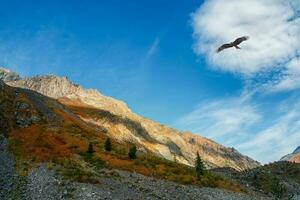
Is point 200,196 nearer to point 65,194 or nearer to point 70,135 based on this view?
point 65,194

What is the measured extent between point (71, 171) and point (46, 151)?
492 inches

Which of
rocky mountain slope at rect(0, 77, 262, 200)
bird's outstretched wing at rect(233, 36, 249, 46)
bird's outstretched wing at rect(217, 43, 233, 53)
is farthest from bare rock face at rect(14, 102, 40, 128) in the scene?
bird's outstretched wing at rect(233, 36, 249, 46)

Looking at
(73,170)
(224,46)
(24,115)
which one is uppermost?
(24,115)

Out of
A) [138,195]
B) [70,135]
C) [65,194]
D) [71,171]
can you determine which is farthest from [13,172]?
[70,135]

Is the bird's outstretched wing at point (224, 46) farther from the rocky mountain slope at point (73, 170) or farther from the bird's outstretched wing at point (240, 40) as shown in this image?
the rocky mountain slope at point (73, 170)

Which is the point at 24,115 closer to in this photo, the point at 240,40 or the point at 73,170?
the point at 73,170

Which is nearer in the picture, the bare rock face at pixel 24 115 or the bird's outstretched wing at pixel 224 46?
the bird's outstretched wing at pixel 224 46

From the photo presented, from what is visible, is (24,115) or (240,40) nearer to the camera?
(240,40)

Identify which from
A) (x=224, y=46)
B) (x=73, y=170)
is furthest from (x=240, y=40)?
(x=73, y=170)

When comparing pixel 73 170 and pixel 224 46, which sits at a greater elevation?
pixel 224 46

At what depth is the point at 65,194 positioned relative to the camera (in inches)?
2362

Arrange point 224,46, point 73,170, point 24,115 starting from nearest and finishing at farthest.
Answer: point 224,46
point 73,170
point 24,115

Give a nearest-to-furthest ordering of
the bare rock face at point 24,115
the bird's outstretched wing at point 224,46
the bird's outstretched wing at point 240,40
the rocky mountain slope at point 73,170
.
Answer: the bird's outstretched wing at point 240,40 < the bird's outstretched wing at point 224,46 < the rocky mountain slope at point 73,170 < the bare rock face at point 24,115

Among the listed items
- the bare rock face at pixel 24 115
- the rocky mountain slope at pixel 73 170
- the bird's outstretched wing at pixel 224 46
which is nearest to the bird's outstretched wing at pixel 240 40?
the bird's outstretched wing at pixel 224 46
